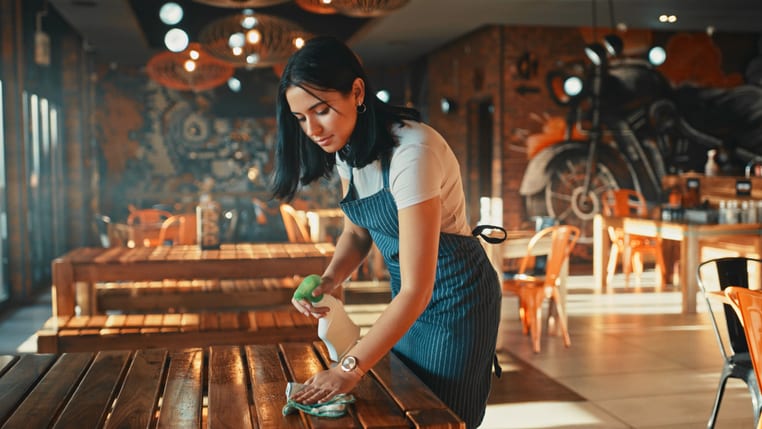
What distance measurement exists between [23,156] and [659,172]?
24.3 feet

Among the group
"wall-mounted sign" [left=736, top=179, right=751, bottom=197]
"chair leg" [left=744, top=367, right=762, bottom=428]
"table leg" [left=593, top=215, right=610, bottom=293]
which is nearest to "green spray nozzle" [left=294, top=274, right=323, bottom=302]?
Answer: "chair leg" [left=744, top=367, right=762, bottom=428]

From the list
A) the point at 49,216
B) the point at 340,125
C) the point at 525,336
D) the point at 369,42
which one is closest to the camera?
the point at 340,125

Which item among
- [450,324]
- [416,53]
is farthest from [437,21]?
[450,324]

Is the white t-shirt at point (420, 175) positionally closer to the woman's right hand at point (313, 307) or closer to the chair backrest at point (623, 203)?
the woman's right hand at point (313, 307)

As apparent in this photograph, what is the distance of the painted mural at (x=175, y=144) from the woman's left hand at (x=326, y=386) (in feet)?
39.5

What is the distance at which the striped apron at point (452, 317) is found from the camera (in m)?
1.89

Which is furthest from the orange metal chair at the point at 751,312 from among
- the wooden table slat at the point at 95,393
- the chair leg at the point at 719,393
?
the wooden table slat at the point at 95,393

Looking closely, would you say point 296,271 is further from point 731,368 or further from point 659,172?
point 659,172

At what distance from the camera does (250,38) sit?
248 inches

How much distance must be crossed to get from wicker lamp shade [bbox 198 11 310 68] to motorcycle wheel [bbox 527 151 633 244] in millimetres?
4702

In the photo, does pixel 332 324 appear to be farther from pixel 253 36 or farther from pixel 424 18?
pixel 424 18

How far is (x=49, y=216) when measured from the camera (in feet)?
31.9

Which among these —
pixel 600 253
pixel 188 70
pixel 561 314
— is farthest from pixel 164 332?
pixel 600 253

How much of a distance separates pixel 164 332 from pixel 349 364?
106 inches
